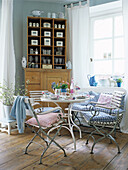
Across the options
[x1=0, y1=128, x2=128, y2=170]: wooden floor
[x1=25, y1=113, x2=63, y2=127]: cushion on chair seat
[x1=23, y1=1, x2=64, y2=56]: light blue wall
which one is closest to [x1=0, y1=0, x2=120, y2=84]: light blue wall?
[x1=23, y1=1, x2=64, y2=56]: light blue wall

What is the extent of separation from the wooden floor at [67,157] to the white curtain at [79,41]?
71.4 inches

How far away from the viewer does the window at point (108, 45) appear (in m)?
4.29

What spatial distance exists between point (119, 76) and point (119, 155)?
7.03ft

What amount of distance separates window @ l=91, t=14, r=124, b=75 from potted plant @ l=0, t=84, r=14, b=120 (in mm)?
2127

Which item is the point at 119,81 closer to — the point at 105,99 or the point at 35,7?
the point at 105,99

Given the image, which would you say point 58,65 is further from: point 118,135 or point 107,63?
point 118,135

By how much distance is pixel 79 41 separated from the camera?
445 cm

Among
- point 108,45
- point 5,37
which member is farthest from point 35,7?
point 108,45

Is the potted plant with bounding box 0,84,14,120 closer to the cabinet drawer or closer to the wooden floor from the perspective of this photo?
the cabinet drawer

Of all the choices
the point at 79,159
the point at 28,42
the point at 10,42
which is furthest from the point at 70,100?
the point at 28,42

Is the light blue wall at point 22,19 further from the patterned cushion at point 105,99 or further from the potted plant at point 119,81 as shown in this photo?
the potted plant at point 119,81

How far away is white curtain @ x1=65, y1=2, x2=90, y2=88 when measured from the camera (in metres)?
4.38

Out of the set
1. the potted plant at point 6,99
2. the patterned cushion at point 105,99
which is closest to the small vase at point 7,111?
the potted plant at point 6,99

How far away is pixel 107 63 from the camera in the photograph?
4.47 meters
